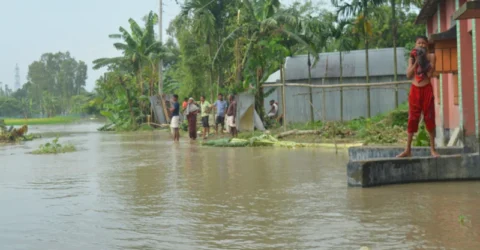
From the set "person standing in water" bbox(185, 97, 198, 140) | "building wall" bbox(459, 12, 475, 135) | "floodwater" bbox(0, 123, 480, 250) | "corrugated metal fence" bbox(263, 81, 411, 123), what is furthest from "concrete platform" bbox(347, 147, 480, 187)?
"corrugated metal fence" bbox(263, 81, 411, 123)

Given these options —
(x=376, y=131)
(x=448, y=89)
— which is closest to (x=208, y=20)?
(x=376, y=131)

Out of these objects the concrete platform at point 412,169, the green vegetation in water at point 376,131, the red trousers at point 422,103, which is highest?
the red trousers at point 422,103

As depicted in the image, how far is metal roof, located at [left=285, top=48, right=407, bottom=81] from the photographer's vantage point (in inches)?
1136

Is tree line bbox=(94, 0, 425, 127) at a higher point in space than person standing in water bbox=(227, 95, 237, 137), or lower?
higher

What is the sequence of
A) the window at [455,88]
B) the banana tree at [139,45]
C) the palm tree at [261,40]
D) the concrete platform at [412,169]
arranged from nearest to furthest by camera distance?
the concrete platform at [412,169]
the window at [455,88]
the palm tree at [261,40]
the banana tree at [139,45]

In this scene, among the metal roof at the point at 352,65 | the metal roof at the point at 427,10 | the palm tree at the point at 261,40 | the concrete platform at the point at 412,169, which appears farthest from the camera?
the metal roof at the point at 352,65

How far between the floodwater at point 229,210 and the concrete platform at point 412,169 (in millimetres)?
221

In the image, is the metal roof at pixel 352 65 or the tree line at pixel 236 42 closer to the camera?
the tree line at pixel 236 42

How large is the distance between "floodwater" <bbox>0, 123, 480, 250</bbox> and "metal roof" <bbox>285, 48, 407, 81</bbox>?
59.0ft

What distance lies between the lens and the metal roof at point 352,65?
28.8 meters

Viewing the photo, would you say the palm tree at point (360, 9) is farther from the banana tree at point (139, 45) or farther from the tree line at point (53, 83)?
the tree line at point (53, 83)

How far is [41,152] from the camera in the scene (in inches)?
675

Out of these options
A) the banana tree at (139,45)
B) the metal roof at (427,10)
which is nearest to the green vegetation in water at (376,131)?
the metal roof at (427,10)

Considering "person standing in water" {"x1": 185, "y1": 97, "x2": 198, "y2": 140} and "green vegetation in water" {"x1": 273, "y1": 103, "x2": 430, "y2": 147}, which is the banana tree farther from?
"green vegetation in water" {"x1": 273, "y1": 103, "x2": 430, "y2": 147}
